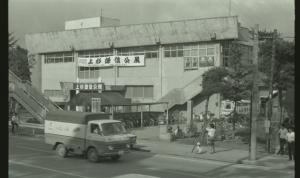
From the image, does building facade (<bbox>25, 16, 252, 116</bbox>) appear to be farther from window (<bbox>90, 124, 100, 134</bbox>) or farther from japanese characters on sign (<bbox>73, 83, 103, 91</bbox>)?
window (<bbox>90, 124, 100, 134</bbox>)

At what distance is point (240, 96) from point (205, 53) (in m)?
17.4

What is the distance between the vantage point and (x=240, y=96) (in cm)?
3322

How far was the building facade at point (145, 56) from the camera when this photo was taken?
48.8 meters

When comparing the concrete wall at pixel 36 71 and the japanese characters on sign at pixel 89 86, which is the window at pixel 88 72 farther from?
the concrete wall at pixel 36 71

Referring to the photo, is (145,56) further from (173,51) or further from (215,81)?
(215,81)

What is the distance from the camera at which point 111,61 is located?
187ft

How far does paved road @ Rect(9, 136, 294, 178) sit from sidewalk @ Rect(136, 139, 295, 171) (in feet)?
2.57

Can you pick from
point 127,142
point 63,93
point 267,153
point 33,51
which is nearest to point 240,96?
point 267,153

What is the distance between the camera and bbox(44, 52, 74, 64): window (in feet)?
208

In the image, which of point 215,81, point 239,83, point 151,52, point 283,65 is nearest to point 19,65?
point 151,52

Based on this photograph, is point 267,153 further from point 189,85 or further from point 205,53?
point 205,53

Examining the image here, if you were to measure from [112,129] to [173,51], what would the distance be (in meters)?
31.9

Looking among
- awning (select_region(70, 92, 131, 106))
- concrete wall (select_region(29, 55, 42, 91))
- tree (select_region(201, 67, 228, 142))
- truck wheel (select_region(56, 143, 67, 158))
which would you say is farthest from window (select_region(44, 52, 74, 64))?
truck wheel (select_region(56, 143, 67, 158))

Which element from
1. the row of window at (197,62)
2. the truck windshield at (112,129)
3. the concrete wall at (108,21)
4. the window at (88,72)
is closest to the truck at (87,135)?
the truck windshield at (112,129)
